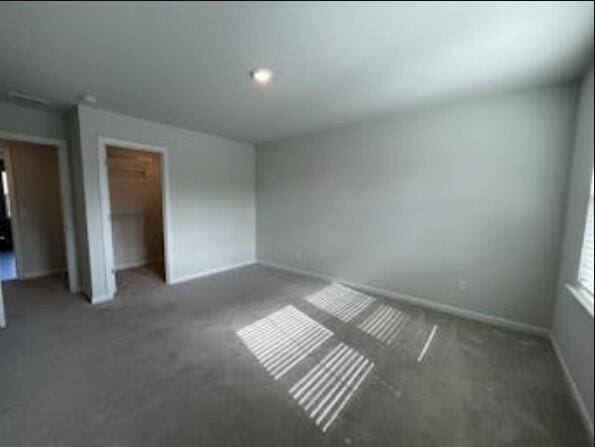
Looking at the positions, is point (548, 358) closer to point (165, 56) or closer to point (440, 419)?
point (440, 419)

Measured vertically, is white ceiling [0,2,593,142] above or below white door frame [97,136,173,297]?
above

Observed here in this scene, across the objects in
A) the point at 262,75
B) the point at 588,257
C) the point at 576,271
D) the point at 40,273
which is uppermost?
the point at 262,75

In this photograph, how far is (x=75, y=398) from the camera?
67.6 inches

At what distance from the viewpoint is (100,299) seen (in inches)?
129

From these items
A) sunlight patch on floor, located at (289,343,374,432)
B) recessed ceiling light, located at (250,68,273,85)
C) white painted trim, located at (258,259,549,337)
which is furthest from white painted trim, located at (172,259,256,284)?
recessed ceiling light, located at (250,68,273,85)

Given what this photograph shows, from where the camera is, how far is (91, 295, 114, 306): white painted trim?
10.5ft

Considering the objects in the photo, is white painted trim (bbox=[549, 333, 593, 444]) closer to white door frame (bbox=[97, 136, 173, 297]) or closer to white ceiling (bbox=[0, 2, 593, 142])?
white ceiling (bbox=[0, 2, 593, 142])

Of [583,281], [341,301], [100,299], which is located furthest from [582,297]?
[100,299]

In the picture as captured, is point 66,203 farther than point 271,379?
Yes

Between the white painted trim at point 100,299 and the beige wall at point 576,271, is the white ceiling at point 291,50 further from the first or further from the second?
the white painted trim at point 100,299

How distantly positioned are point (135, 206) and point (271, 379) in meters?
4.52

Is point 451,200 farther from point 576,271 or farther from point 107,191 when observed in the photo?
point 107,191

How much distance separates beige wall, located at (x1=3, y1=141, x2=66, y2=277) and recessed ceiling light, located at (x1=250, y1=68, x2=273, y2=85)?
11.9 ft

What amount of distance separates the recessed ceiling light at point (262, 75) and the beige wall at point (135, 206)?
3159 mm
